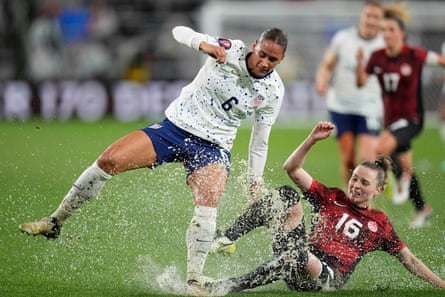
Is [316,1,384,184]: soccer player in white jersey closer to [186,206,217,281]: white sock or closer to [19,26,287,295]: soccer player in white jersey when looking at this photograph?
[19,26,287,295]: soccer player in white jersey

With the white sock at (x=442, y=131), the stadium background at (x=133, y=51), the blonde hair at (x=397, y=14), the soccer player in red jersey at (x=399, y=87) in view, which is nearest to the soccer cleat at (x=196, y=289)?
the soccer player in red jersey at (x=399, y=87)

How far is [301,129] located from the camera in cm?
2178

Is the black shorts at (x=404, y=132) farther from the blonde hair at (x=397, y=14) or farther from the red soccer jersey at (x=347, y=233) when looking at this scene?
the red soccer jersey at (x=347, y=233)

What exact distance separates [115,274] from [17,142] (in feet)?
31.3

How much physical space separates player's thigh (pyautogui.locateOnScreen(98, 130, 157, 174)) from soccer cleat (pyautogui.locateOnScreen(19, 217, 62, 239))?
2.12 ft

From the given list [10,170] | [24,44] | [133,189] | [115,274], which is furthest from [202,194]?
[24,44]

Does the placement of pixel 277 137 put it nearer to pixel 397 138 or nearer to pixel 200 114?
pixel 397 138

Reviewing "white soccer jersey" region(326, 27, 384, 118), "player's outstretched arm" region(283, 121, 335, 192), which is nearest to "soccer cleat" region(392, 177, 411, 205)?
"white soccer jersey" region(326, 27, 384, 118)

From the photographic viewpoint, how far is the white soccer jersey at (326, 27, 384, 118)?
13.5 m

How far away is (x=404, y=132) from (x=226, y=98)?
516 cm

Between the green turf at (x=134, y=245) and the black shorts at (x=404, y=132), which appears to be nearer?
the green turf at (x=134, y=245)

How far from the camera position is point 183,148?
8.00m

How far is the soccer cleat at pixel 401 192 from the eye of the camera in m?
12.6

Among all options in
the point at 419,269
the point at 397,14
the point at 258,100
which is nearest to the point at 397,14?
the point at 397,14
